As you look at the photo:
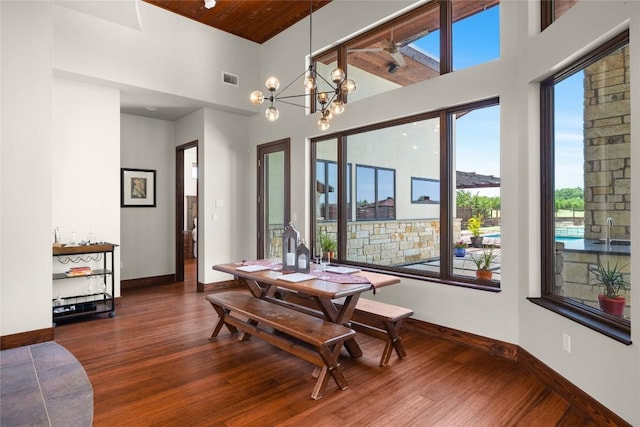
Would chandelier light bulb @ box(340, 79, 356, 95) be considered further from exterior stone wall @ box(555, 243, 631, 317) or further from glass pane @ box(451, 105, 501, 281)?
exterior stone wall @ box(555, 243, 631, 317)

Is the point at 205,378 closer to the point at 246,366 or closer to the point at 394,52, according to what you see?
the point at 246,366

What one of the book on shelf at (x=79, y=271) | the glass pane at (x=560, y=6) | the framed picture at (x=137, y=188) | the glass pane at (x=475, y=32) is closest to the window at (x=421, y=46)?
the glass pane at (x=475, y=32)

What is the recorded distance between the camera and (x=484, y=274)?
3523 mm

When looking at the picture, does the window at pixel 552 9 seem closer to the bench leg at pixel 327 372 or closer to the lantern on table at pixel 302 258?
the lantern on table at pixel 302 258

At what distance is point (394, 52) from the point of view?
4.27 meters

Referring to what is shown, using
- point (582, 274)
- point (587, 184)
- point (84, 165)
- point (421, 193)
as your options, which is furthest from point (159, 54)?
point (582, 274)

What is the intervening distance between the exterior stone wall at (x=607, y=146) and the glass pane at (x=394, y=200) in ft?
4.79

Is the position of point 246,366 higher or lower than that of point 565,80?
lower

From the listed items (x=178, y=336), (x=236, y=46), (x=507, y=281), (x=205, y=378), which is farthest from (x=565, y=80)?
(x=236, y=46)

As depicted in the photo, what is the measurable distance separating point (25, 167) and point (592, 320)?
4703 millimetres

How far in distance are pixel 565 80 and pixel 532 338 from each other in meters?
1.96

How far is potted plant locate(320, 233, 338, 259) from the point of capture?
506 centimetres

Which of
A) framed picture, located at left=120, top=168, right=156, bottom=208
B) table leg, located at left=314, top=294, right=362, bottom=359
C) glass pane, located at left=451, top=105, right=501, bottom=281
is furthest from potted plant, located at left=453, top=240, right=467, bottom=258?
framed picture, located at left=120, top=168, right=156, bottom=208

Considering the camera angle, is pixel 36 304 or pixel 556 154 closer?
pixel 556 154
